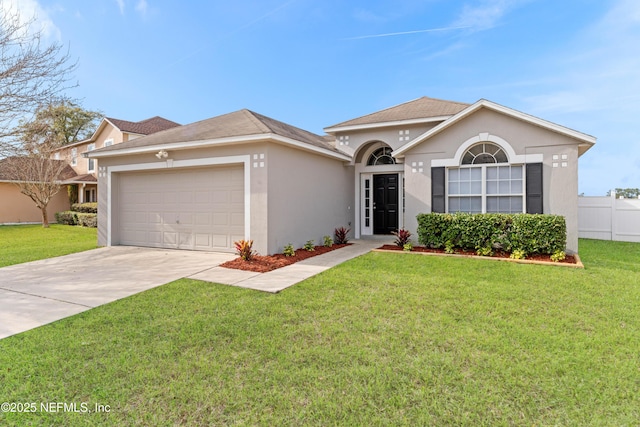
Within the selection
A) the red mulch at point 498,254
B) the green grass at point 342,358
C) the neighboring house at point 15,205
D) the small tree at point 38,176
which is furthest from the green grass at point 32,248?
the red mulch at point 498,254

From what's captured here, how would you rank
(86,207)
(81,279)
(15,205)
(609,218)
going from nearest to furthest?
(81,279), (609,218), (86,207), (15,205)

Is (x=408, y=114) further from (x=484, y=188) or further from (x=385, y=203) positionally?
(x=484, y=188)

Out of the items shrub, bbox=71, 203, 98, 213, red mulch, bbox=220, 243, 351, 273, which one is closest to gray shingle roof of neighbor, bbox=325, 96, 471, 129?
red mulch, bbox=220, 243, 351, 273

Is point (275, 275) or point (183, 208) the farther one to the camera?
point (183, 208)

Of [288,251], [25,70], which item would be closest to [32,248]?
[25,70]

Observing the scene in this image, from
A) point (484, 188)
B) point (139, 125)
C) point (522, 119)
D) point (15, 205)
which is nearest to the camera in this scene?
point (522, 119)

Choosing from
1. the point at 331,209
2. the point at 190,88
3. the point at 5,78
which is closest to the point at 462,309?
the point at 331,209

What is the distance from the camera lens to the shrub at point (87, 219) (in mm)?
19469

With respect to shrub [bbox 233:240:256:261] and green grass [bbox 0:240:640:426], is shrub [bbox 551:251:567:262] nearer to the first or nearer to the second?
green grass [bbox 0:240:640:426]

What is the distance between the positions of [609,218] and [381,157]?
9629 mm

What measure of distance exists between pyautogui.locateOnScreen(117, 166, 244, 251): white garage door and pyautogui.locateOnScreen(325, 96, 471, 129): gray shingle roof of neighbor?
5198 millimetres

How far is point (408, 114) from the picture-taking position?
12055 mm

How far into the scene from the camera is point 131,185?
11.3 meters

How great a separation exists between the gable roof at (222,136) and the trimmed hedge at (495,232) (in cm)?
423
